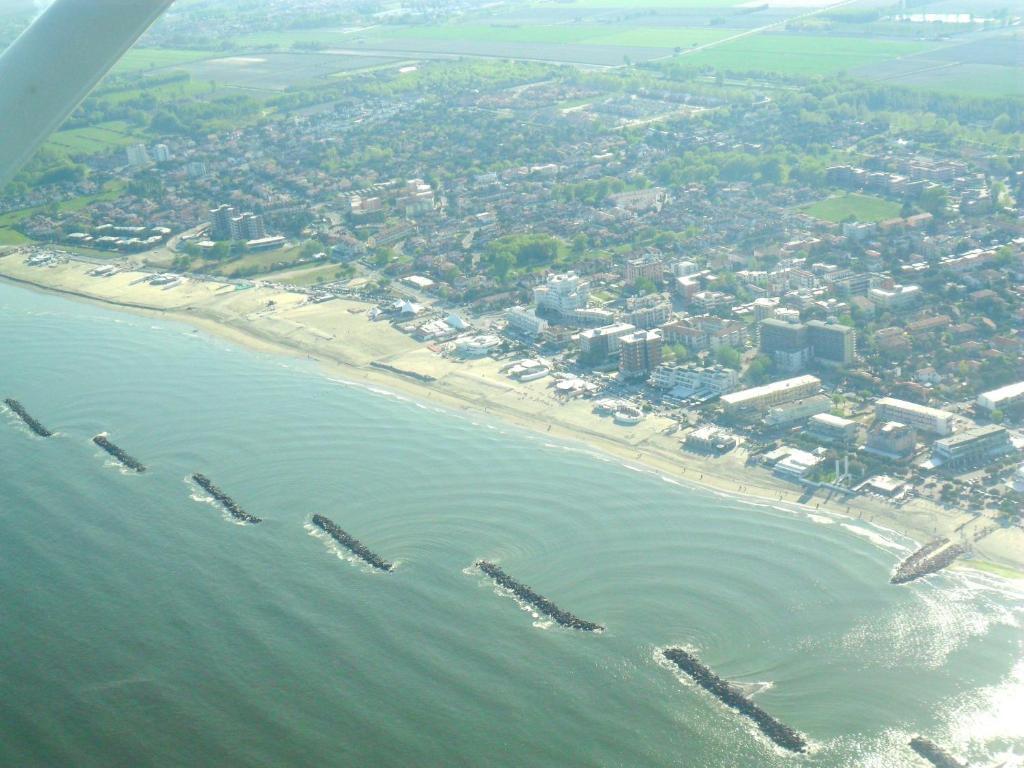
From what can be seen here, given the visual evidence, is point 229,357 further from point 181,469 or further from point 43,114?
point 43,114

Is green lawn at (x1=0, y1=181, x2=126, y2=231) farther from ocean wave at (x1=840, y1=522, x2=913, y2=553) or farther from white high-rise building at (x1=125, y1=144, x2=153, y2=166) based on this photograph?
ocean wave at (x1=840, y1=522, x2=913, y2=553)

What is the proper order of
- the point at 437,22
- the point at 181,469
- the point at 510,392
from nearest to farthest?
the point at 181,469, the point at 510,392, the point at 437,22

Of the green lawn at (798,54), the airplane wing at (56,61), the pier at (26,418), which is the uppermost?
the airplane wing at (56,61)

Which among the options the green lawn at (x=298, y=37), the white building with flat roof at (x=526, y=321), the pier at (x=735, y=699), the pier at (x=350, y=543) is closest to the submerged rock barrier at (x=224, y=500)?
the pier at (x=350, y=543)

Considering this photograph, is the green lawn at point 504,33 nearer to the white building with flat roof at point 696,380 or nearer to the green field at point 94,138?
the green field at point 94,138

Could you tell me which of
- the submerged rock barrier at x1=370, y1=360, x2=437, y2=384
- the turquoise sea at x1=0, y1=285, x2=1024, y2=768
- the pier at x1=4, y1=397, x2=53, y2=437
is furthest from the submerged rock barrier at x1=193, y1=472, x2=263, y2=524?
the submerged rock barrier at x1=370, y1=360, x2=437, y2=384

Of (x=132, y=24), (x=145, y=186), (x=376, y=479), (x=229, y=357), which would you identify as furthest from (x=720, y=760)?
(x=145, y=186)
